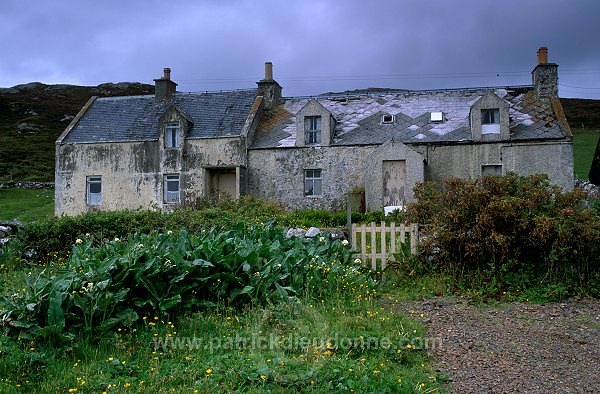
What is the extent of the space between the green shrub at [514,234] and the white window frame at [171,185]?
18.0 meters

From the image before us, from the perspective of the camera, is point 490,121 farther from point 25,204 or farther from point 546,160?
point 25,204

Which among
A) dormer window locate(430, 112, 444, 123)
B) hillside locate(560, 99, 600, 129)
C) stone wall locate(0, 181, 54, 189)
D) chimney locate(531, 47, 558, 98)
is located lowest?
stone wall locate(0, 181, 54, 189)

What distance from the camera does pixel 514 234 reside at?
9.41m

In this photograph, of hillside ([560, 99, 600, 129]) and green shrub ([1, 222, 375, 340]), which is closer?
green shrub ([1, 222, 375, 340])

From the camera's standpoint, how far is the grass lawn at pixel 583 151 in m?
34.2

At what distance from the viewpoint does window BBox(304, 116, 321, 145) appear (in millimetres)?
25000

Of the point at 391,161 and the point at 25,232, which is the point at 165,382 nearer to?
the point at 25,232

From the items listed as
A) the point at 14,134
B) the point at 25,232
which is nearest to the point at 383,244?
the point at 25,232

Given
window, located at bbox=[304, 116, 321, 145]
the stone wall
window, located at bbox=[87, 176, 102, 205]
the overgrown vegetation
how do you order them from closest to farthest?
the overgrown vegetation
window, located at bbox=[304, 116, 321, 145]
window, located at bbox=[87, 176, 102, 205]
the stone wall

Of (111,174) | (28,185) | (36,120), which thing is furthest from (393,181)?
(36,120)

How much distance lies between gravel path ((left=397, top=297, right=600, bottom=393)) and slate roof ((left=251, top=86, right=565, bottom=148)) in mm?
15838

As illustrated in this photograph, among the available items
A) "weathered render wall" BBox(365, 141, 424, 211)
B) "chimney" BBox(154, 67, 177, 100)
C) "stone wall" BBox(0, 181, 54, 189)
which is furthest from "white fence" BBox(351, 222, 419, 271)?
"stone wall" BBox(0, 181, 54, 189)

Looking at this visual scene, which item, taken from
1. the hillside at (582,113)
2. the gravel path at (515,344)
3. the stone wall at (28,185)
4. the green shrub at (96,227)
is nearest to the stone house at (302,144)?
the green shrub at (96,227)

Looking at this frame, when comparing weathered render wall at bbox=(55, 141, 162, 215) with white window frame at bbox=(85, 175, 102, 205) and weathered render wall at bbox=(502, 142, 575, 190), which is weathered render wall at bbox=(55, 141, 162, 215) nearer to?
white window frame at bbox=(85, 175, 102, 205)
